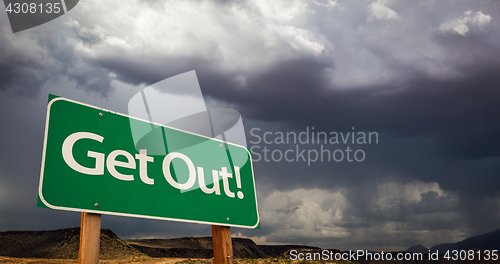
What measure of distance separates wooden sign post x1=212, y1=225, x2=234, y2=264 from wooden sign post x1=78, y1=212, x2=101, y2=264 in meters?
1.30

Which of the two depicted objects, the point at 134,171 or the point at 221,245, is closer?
the point at 134,171

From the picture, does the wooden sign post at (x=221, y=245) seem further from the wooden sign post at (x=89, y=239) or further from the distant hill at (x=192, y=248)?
the distant hill at (x=192, y=248)

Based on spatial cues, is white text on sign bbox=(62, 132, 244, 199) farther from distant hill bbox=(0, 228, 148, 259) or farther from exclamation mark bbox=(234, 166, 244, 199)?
distant hill bbox=(0, 228, 148, 259)

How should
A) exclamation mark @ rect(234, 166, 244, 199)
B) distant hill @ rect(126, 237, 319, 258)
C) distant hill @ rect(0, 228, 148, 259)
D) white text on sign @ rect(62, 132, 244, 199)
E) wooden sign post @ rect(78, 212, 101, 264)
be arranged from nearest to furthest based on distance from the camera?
wooden sign post @ rect(78, 212, 101, 264), white text on sign @ rect(62, 132, 244, 199), exclamation mark @ rect(234, 166, 244, 199), distant hill @ rect(0, 228, 148, 259), distant hill @ rect(126, 237, 319, 258)

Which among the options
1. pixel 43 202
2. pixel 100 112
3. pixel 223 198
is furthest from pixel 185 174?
pixel 43 202

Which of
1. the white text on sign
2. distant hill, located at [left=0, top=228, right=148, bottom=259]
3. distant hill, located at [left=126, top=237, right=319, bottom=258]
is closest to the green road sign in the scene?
the white text on sign

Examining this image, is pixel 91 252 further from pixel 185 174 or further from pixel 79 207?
pixel 185 174

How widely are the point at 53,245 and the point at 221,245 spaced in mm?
65239

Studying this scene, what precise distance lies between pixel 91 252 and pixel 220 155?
174cm

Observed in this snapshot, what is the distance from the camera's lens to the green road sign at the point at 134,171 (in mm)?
2645

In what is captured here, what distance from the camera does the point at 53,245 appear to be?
5756cm

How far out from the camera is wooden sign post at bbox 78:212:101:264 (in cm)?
255

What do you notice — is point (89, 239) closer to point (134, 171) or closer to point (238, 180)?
point (134, 171)

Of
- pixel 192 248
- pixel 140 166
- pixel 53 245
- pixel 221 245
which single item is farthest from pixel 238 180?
pixel 192 248
